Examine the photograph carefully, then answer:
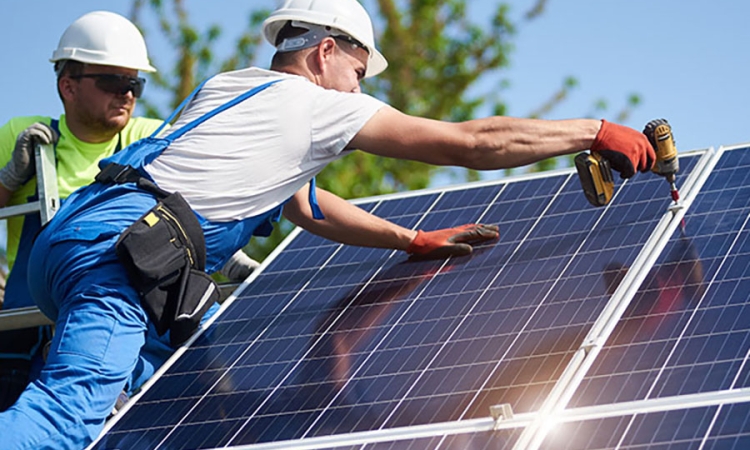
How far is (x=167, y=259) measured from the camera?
18.9 feet

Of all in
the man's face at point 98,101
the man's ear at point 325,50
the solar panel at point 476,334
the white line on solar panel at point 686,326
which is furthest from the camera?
the man's face at point 98,101

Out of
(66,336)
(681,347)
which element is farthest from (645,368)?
(66,336)

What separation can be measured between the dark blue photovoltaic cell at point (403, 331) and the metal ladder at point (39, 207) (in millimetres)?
1007

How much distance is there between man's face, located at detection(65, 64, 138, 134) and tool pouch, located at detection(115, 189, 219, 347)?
192 cm

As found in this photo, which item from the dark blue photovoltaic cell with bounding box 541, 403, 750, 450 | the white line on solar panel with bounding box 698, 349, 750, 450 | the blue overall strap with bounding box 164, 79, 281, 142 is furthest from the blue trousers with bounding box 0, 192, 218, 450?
the white line on solar panel with bounding box 698, 349, 750, 450

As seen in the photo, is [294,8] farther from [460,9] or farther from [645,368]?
[460,9]

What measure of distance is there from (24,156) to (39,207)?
0.50 metres

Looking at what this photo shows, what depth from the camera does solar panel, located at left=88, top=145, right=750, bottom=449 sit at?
506cm

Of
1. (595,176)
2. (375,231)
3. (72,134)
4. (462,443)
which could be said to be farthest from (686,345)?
(72,134)

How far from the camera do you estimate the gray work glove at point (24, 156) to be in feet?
25.0

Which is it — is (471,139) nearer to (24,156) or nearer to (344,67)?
(344,67)

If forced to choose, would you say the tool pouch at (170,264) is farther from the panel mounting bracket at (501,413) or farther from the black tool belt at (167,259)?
the panel mounting bracket at (501,413)

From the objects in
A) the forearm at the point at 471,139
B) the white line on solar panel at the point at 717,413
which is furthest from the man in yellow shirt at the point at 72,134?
the white line on solar panel at the point at 717,413

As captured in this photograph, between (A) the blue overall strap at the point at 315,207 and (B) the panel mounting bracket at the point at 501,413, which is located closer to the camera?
(B) the panel mounting bracket at the point at 501,413
